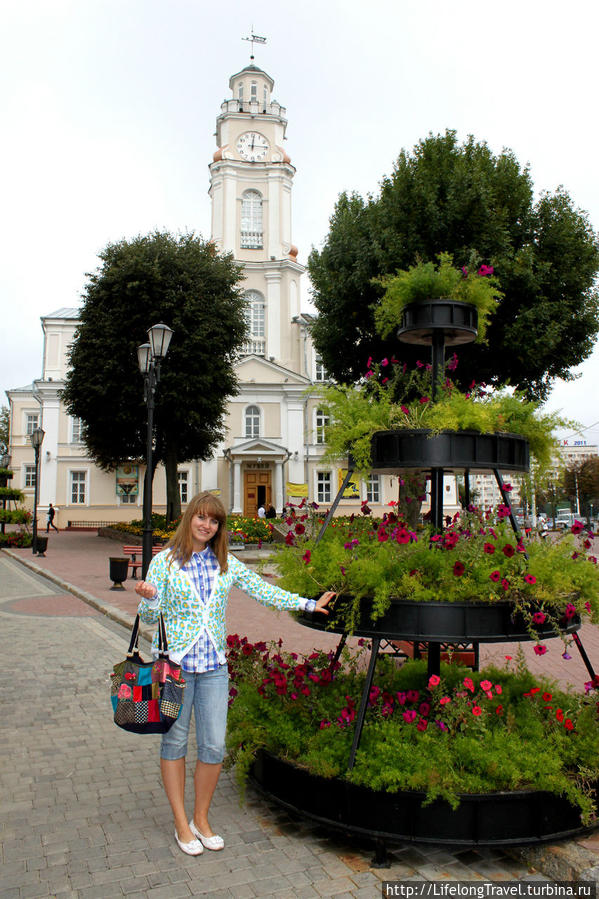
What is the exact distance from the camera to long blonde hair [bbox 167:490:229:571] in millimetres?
3740

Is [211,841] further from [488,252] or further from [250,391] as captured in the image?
[250,391]

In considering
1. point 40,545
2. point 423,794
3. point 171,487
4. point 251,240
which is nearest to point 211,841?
point 423,794

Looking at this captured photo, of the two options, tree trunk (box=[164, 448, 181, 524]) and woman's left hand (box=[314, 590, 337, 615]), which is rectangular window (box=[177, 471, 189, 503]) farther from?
woman's left hand (box=[314, 590, 337, 615])

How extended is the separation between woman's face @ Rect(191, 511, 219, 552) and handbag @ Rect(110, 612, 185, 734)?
68 centimetres

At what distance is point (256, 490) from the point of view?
40.5 meters

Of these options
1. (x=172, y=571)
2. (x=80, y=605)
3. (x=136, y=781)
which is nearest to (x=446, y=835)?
(x=172, y=571)

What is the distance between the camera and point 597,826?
3.73 metres

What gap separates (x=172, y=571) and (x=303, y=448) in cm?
3839

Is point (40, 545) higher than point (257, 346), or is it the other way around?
point (257, 346)

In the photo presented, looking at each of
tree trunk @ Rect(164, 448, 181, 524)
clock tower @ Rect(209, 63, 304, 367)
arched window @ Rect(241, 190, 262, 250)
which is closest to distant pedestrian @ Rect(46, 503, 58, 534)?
tree trunk @ Rect(164, 448, 181, 524)

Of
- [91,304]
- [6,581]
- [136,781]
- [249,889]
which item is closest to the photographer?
[249,889]

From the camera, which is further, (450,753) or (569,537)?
(569,537)

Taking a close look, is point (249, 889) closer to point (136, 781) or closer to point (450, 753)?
point (450, 753)

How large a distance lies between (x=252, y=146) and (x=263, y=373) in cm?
1660
